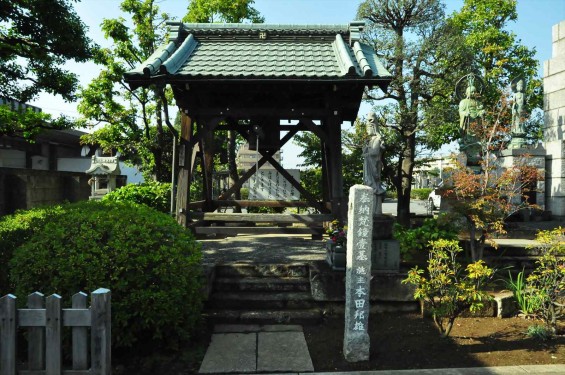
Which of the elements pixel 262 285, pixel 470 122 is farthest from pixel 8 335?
pixel 470 122

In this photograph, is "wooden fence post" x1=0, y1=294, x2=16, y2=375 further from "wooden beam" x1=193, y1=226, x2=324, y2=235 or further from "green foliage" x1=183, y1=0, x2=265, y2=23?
"green foliage" x1=183, y1=0, x2=265, y2=23

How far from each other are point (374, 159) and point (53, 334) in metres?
5.30

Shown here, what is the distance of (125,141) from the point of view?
17016mm

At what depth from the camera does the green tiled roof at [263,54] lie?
7008mm

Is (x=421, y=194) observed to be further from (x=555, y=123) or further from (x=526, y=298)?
(x=526, y=298)

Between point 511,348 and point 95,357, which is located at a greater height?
point 95,357

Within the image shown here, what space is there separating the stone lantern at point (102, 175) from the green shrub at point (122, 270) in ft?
46.0

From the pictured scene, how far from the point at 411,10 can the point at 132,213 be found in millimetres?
15021

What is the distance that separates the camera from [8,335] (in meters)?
3.66

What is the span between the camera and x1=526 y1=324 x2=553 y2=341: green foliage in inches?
Answer: 215

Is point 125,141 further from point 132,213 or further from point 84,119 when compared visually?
point 132,213

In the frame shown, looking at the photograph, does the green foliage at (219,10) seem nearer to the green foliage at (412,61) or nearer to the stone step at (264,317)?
the green foliage at (412,61)

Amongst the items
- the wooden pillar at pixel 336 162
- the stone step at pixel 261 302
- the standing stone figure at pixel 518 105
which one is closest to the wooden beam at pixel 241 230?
the wooden pillar at pixel 336 162

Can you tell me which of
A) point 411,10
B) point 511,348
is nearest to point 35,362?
point 511,348
